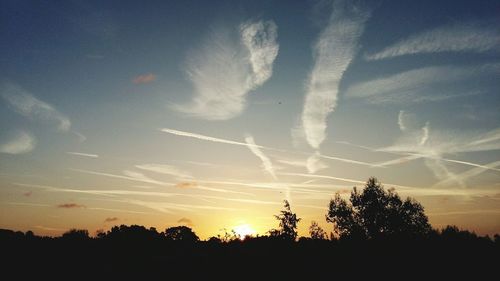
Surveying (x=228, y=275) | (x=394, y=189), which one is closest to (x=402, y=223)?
(x=394, y=189)

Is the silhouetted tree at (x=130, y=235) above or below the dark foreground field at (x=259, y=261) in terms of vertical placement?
above

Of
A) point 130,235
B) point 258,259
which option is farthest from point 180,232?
point 258,259

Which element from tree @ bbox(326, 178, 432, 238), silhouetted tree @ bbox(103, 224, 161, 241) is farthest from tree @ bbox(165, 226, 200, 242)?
tree @ bbox(326, 178, 432, 238)

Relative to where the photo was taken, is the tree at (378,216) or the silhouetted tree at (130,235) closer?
the silhouetted tree at (130,235)

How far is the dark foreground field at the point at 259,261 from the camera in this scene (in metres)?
29.0

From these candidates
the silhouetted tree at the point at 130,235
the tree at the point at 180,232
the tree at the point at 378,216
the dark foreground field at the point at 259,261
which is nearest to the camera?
the dark foreground field at the point at 259,261

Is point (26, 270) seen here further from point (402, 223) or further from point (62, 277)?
point (402, 223)

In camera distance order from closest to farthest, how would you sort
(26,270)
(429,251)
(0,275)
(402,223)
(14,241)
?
(0,275) < (26,270) < (429,251) < (14,241) < (402,223)

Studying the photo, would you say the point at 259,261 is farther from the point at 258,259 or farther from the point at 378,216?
the point at 378,216

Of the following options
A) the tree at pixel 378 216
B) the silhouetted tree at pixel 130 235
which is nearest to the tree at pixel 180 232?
the silhouetted tree at pixel 130 235

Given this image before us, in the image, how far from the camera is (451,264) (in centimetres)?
3038

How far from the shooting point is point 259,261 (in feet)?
113

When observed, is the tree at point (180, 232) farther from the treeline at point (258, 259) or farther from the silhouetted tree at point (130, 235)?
the treeline at point (258, 259)

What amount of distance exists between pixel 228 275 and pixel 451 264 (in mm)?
19460
